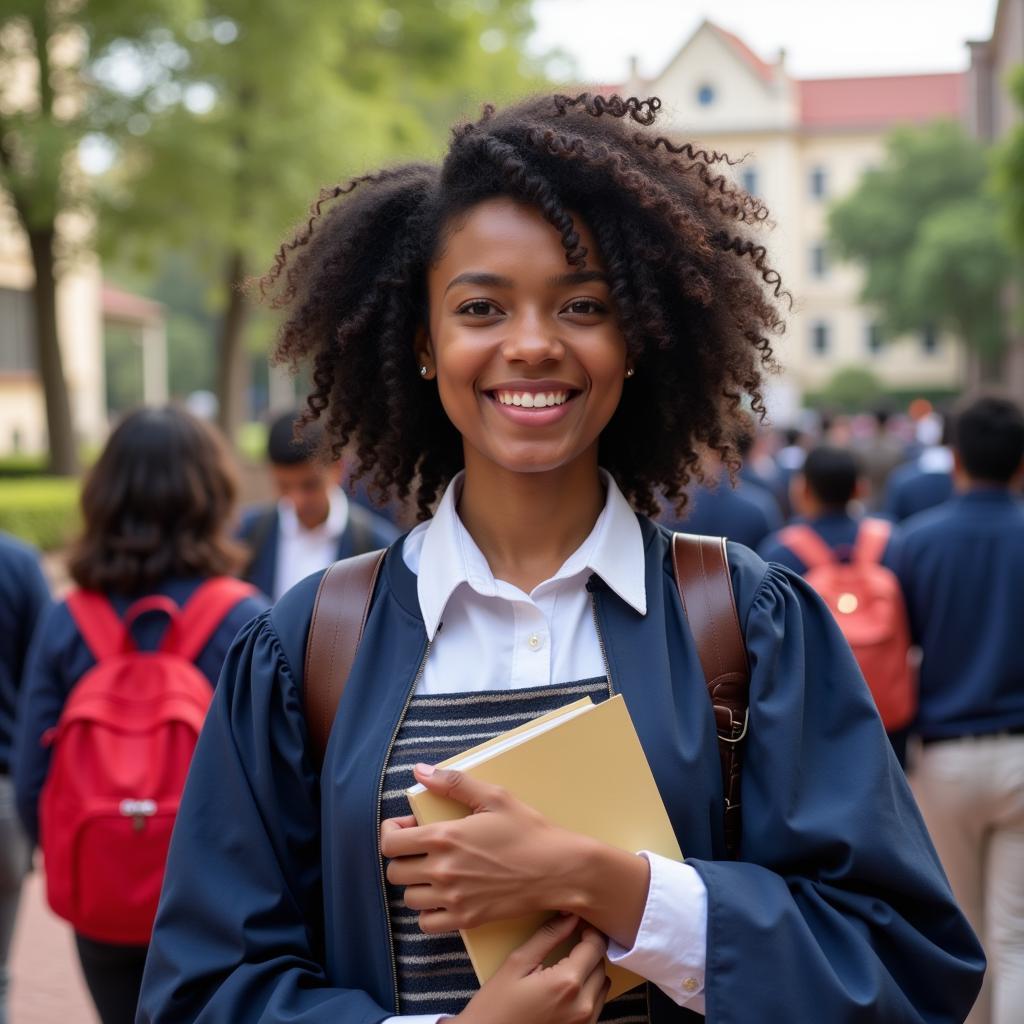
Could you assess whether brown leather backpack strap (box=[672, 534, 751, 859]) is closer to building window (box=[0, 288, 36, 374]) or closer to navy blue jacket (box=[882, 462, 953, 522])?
navy blue jacket (box=[882, 462, 953, 522])

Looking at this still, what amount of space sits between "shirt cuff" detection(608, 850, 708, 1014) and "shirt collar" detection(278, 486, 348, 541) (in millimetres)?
3429

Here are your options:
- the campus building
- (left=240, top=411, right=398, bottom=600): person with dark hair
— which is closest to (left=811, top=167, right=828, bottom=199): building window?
the campus building

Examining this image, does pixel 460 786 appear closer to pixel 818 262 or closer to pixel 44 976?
pixel 44 976

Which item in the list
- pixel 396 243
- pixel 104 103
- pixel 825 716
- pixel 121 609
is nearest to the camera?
pixel 825 716

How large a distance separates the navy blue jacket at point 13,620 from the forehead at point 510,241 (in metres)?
2.36

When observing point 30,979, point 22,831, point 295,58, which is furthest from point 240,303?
point 22,831

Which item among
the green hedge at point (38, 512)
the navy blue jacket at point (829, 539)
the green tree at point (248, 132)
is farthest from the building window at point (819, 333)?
the navy blue jacket at point (829, 539)

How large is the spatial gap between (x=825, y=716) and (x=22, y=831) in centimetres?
259

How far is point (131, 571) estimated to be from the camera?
3.52 meters

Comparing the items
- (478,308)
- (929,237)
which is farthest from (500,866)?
(929,237)

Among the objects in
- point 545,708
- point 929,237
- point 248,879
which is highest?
point 929,237

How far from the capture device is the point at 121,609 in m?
3.52

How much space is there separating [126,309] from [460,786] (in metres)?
44.0

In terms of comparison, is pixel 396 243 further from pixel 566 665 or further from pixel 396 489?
pixel 566 665
